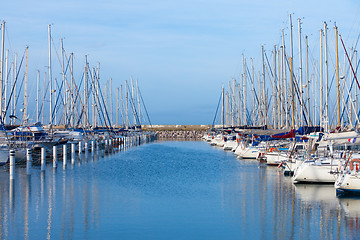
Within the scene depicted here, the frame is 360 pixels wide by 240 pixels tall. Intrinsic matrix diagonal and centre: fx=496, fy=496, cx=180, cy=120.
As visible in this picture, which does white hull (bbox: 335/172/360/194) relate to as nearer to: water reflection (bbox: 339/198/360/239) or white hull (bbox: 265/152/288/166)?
water reflection (bbox: 339/198/360/239)

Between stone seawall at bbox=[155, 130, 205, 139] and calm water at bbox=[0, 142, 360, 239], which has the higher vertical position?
stone seawall at bbox=[155, 130, 205, 139]

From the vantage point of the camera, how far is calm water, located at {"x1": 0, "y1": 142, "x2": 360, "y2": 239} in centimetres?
1739

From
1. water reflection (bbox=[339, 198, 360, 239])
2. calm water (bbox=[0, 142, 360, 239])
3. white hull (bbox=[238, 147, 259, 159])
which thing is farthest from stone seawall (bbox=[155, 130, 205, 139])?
water reflection (bbox=[339, 198, 360, 239])

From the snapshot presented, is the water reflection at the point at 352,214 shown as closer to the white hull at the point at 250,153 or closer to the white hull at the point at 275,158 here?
the white hull at the point at 275,158

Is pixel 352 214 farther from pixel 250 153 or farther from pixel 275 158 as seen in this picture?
pixel 250 153

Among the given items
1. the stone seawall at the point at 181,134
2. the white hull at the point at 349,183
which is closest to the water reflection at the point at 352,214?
the white hull at the point at 349,183

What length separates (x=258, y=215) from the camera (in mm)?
20500

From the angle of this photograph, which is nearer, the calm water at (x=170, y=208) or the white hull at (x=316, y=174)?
the calm water at (x=170, y=208)

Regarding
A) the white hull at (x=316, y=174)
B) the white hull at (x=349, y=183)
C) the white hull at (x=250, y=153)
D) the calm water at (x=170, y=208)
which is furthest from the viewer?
the white hull at (x=250, y=153)

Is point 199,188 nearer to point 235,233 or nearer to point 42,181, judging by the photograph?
point 42,181

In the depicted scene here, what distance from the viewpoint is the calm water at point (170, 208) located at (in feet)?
57.1

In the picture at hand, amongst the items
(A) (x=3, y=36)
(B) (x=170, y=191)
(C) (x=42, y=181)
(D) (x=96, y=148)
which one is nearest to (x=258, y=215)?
(B) (x=170, y=191)

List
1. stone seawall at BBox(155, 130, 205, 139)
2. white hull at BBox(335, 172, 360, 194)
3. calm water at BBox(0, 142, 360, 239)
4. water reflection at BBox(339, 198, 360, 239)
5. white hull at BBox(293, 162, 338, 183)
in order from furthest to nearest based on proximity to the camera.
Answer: stone seawall at BBox(155, 130, 205, 139)
white hull at BBox(293, 162, 338, 183)
white hull at BBox(335, 172, 360, 194)
calm water at BBox(0, 142, 360, 239)
water reflection at BBox(339, 198, 360, 239)

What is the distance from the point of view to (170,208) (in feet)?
72.7
